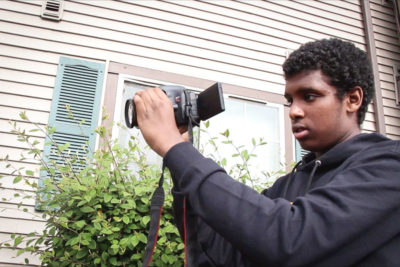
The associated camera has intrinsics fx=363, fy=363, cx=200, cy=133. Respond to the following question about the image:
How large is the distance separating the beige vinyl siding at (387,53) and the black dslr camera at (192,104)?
4.55 metres

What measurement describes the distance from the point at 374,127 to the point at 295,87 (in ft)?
14.0

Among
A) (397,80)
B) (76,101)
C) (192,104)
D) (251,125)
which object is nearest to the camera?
(192,104)

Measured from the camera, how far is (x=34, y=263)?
10.3ft

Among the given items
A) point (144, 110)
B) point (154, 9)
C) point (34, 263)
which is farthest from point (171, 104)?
point (154, 9)

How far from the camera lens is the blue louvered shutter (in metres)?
3.49

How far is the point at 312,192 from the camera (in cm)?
92

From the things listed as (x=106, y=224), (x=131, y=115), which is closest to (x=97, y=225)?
(x=106, y=224)

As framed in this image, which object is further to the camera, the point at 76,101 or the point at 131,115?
the point at 76,101

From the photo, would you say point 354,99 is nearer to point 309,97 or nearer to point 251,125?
point 309,97

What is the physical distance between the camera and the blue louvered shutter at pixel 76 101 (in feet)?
11.5

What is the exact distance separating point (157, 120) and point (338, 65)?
Result: 62cm

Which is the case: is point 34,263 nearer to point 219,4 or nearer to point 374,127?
point 219,4

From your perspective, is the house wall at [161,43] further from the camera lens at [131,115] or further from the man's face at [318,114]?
the man's face at [318,114]

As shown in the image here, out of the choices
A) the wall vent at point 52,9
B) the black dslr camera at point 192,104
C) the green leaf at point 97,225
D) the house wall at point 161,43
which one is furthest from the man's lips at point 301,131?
the wall vent at point 52,9
